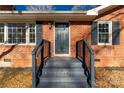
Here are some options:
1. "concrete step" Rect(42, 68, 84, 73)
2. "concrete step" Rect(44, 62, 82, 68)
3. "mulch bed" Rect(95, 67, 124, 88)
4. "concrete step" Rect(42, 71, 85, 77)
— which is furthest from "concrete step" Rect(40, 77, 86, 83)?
"concrete step" Rect(44, 62, 82, 68)

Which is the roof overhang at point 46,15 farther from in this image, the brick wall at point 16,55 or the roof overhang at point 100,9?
the brick wall at point 16,55

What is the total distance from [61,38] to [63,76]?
6.11 meters

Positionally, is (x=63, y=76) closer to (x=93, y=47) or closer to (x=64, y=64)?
(x=64, y=64)

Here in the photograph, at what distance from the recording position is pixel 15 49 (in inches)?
661

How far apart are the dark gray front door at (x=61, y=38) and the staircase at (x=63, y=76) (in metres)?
4.25

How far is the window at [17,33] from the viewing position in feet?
55.4

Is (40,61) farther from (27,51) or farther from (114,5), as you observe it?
(114,5)

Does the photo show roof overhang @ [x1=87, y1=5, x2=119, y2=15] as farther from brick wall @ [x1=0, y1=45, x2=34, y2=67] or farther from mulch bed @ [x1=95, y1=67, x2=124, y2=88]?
brick wall @ [x1=0, y1=45, x2=34, y2=67]

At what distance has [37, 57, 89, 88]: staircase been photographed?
1020cm

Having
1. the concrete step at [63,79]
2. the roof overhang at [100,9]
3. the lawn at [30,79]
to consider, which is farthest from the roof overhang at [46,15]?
the concrete step at [63,79]

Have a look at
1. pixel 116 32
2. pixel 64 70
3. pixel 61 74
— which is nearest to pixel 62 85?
pixel 61 74

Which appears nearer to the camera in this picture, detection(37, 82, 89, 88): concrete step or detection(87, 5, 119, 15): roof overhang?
detection(37, 82, 89, 88): concrete step

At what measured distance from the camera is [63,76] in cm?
1103

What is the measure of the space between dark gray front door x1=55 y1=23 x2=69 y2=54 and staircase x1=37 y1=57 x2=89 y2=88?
4253 mm
